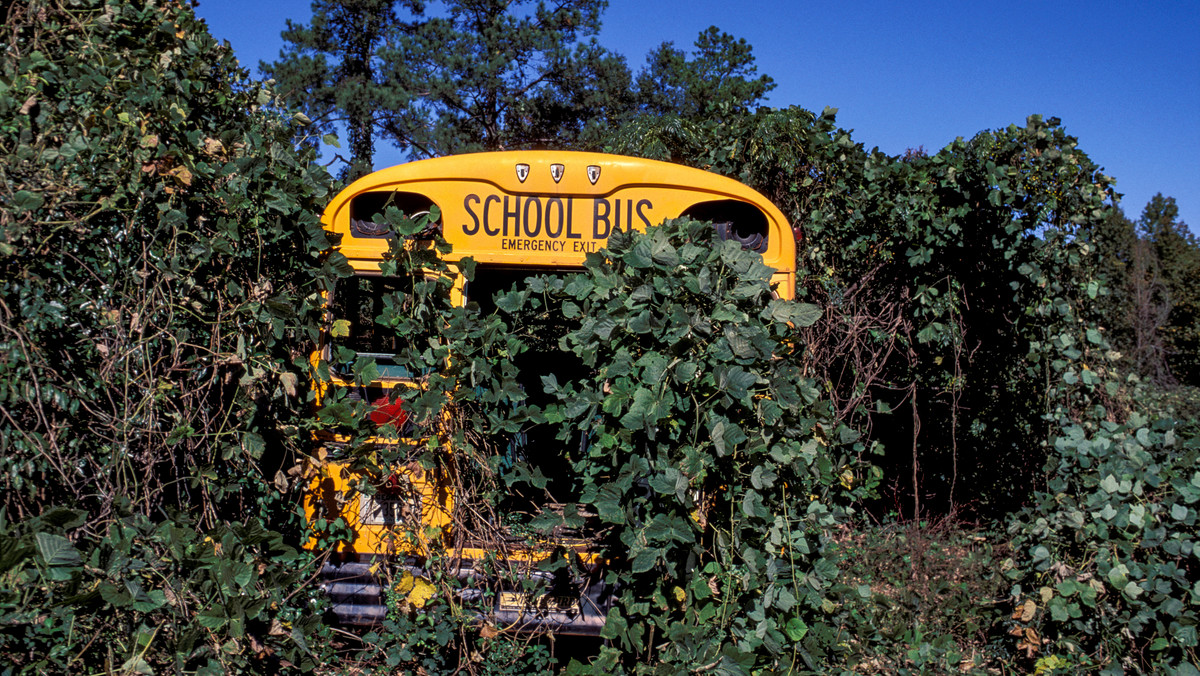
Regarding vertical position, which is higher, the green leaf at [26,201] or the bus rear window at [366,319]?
the green leaf at [26,201]

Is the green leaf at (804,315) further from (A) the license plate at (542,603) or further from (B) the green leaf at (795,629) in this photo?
(A) the license plate at (542,603)

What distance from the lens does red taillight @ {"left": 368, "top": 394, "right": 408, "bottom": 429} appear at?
362cm

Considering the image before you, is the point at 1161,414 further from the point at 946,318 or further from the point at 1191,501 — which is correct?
the point at 946,318

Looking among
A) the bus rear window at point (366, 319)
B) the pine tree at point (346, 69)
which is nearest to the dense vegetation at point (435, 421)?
the bus rear window at point (366, 319)

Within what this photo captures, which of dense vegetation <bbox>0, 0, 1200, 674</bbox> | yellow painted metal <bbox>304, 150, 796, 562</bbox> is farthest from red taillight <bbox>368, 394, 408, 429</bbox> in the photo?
yellow painted metal <bbox>304, 150, 796, 562</bbox>

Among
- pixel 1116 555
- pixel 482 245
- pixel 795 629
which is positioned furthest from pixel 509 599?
pixel 1116 555

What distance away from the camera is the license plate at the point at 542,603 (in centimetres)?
366

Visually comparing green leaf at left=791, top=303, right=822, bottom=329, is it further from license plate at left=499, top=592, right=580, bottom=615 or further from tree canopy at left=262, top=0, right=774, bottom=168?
tree canopy at left=262, top=0, right=774, bottom=168

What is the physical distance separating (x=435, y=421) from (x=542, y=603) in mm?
1026

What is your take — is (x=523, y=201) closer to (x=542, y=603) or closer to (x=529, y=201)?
(x=529, y=201)

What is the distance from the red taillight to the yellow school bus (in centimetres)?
1

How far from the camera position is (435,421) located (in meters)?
3.55

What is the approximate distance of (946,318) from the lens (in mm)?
5629

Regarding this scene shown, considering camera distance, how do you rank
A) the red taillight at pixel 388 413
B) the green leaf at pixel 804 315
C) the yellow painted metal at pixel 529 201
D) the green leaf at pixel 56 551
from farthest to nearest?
the yellow painted metal at pixel 529 201
the red taillight at pixel 388 413
the green leaf at pixel 804 315
the green leaf at pixel 56 551
